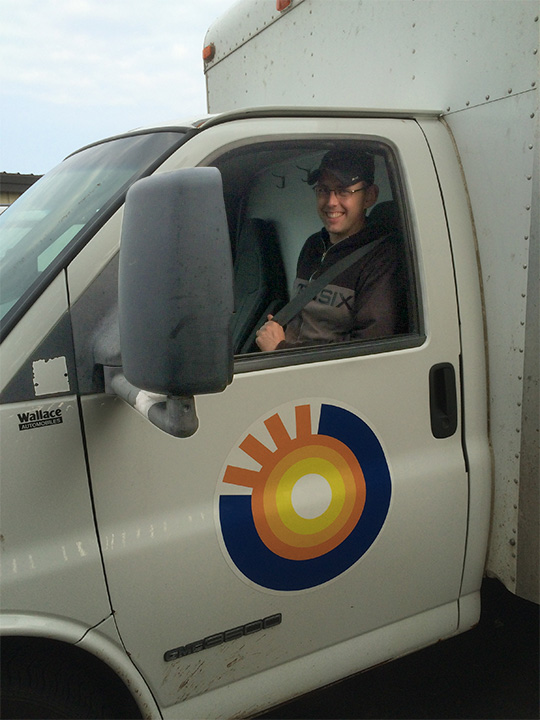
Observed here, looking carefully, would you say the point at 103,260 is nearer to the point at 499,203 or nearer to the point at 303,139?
the point at 303,139

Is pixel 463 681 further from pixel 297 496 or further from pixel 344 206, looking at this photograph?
pixel 344 206

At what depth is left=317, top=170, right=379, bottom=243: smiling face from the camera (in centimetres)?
224

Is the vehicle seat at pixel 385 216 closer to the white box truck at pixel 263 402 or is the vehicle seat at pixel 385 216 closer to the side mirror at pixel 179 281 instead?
the white box truck at pixel 263 402

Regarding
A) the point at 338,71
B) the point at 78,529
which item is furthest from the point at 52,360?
the point at 338,71

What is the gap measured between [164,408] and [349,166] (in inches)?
47.5

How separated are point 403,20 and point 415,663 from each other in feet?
8.25

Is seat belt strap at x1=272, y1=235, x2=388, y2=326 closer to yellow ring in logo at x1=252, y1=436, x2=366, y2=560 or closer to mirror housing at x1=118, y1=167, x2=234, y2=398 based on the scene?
yellow ring in logo at x1=252, y1=436, x2=366, y2=560

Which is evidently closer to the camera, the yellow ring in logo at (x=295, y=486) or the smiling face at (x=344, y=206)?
the yellow ring in logo at (x=295, y=486)

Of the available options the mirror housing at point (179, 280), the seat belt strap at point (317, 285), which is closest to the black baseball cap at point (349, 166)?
the seat belt strap at point (317, 285)

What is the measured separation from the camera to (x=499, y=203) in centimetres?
212

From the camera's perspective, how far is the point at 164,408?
137 centimetres

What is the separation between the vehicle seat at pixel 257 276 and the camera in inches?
93.9

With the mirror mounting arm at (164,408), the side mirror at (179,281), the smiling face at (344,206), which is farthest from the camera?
the smiling face at (344,206)

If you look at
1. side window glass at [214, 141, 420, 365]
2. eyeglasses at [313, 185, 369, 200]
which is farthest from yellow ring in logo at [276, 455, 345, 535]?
eyeglasses at [313, 185, 369, 200]
